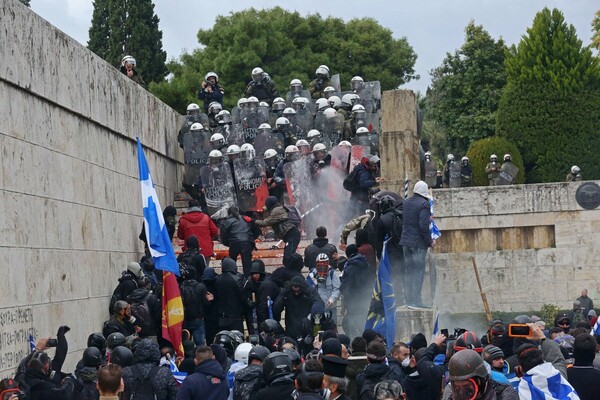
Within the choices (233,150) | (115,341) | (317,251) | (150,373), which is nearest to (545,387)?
(150,373)

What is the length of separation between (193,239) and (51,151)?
2.51 m

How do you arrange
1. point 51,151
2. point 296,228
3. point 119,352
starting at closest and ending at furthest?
point 119,352, point 51,151, point 296,228

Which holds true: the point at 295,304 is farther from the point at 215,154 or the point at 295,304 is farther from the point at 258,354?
the point at 215,154

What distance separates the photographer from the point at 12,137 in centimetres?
1370

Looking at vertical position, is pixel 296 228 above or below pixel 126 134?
below

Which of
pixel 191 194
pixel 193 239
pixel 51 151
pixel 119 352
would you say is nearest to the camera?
pixel 119 352

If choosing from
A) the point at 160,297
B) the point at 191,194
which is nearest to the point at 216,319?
the point at 160,297

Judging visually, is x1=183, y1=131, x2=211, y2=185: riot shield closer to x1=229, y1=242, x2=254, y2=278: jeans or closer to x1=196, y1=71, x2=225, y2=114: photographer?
x1=196, y1=71, x2=225, y2=114: photographer

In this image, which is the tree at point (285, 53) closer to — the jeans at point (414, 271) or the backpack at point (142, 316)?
the jeans at point (414, 271)

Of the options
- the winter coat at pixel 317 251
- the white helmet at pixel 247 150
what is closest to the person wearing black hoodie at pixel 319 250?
the winter coat at pixel 317 251

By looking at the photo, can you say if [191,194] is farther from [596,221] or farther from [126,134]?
[596,221]

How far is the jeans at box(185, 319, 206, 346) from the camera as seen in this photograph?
15430 millimetres

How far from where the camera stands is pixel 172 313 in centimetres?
1411

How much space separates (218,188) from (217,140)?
1089 mm
